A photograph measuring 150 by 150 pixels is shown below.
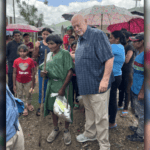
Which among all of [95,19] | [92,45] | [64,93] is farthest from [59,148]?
[95,19]

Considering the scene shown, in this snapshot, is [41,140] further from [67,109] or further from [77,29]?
[77,29]

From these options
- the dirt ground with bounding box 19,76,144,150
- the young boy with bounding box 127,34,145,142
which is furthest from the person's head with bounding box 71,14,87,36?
the dirt ground with bounding box 19,76,144,150

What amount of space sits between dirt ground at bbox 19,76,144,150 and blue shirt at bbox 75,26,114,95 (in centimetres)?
112

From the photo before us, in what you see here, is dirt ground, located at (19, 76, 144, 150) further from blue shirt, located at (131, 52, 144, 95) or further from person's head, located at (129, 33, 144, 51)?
person's head, located at (129, 33, 144, 51)

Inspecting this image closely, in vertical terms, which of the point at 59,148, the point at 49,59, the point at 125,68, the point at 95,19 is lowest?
the point at 59,148

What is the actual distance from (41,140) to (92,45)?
196 centimetres

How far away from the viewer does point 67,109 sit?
7.36ft

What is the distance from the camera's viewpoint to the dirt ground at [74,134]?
95.6 inches

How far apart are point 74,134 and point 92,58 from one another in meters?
1.67

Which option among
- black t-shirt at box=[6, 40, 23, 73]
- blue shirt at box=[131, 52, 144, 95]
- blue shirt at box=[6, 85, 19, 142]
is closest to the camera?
blue shirt at box=[6, 85, 19, 142]

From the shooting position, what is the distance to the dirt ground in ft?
7.97

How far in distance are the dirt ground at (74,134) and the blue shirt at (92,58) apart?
1117 mm

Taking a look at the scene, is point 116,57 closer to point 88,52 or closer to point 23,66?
point 88,52

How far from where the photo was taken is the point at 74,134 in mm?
2766
